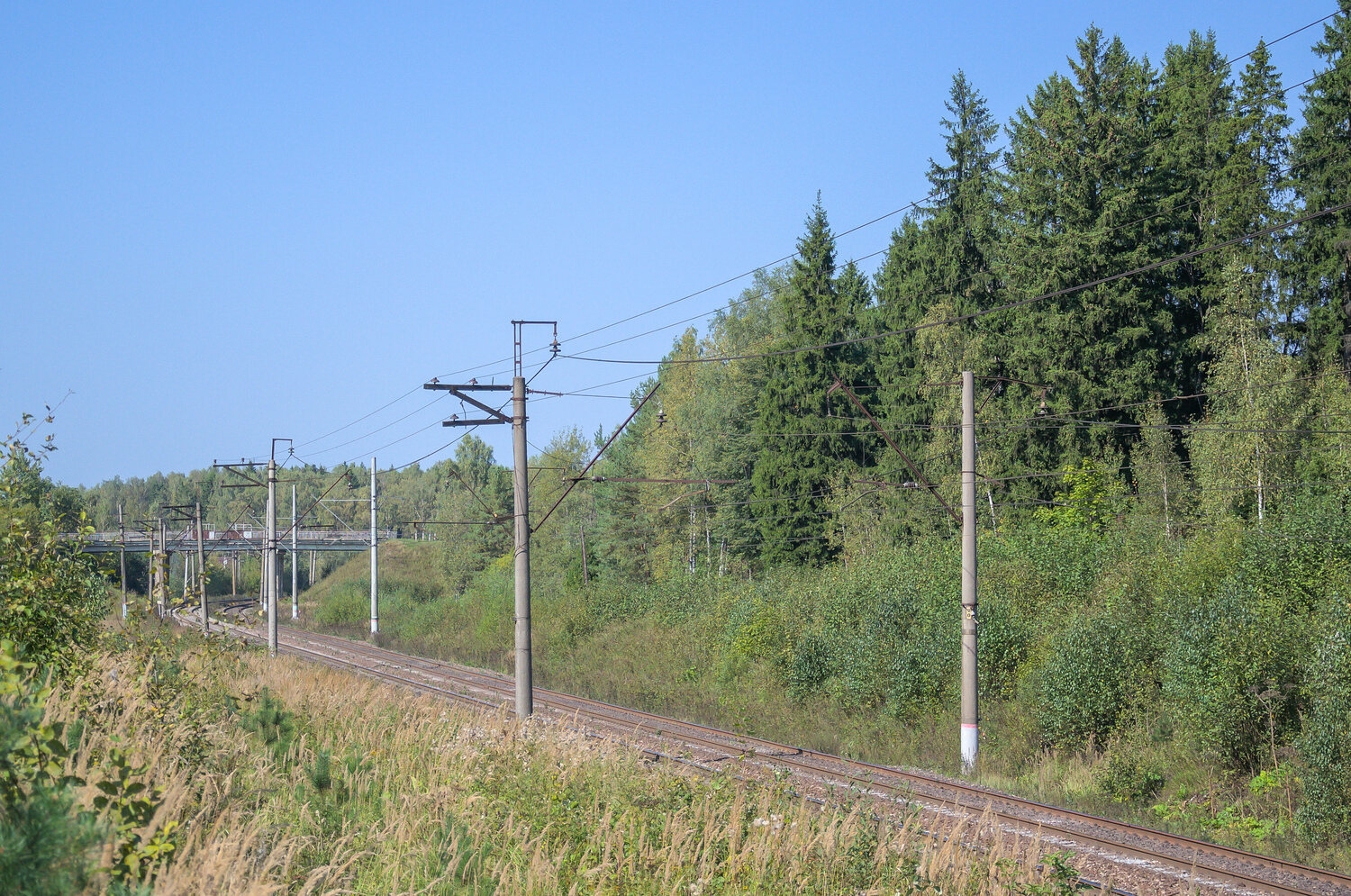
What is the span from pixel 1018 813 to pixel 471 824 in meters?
9.05

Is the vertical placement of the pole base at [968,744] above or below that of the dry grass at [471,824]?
below

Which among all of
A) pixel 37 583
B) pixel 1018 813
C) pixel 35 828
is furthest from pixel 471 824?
pixel 1018 813

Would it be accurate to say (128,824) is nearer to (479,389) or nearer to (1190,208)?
(479,389)

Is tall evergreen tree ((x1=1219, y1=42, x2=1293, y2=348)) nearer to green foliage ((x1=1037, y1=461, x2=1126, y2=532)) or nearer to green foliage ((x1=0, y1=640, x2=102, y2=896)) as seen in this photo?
green foliage ((x1=1037, y1=461, x2=1126, y2=532))

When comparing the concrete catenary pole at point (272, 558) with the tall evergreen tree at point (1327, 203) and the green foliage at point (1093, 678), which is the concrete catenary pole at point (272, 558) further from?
the tall evergreen tree at point (1327, 203)

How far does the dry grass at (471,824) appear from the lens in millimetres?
5918

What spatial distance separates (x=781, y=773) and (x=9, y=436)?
286 inches

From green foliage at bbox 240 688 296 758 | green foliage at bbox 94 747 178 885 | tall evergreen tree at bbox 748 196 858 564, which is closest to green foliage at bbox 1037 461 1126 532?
tall evergreen tree at bbox 748 196 858 564

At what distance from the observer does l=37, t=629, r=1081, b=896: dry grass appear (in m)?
5.92

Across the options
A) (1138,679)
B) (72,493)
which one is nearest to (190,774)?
(1138,679)

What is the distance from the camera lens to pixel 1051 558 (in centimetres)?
2412

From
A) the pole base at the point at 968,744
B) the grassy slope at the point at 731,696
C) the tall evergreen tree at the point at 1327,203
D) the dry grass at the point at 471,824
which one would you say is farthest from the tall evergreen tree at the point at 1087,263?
the dry grass at the point at 471,824

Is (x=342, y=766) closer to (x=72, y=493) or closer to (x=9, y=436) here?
(x=9, y=436)

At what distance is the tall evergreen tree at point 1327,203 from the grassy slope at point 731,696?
19556 mm
